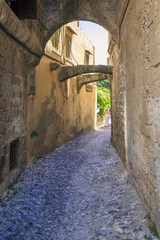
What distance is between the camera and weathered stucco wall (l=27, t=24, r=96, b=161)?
22.6ft

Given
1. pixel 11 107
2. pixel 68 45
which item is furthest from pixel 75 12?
pixel 68 45

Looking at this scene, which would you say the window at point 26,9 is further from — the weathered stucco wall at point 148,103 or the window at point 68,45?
the window at point 68,45

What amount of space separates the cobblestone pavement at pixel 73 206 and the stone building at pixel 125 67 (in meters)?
0.32

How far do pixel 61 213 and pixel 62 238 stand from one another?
72 cm

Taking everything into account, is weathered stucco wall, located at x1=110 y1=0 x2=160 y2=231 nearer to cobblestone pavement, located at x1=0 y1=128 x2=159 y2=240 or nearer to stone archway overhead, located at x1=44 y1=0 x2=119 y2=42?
cobblestone pavement, located at x1=0 y1=128 x2=159 y2=240

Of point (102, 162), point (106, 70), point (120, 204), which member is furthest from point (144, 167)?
point (106, 70)

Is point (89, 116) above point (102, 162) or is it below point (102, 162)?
above

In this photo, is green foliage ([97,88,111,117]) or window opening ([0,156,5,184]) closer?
window opening ([0,156,5,184])

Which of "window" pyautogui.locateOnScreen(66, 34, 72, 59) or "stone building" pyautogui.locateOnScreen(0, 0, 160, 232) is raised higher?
"window" pyautogui.locateOnScreen(66, 34, 72, 59)

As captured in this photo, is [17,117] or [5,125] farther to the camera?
[17,117]

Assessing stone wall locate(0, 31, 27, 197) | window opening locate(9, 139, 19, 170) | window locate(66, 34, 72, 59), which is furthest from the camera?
window locate(66, 34, 72, 59)

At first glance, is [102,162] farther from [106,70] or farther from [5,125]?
[106,70]

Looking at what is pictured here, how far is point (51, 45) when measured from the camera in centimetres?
855

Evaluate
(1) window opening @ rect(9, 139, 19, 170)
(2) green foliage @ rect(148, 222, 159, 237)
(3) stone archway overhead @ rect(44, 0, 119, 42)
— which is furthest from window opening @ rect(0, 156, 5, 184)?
(3) stone archway overhead @ rect(44, 0, 119, 42)
